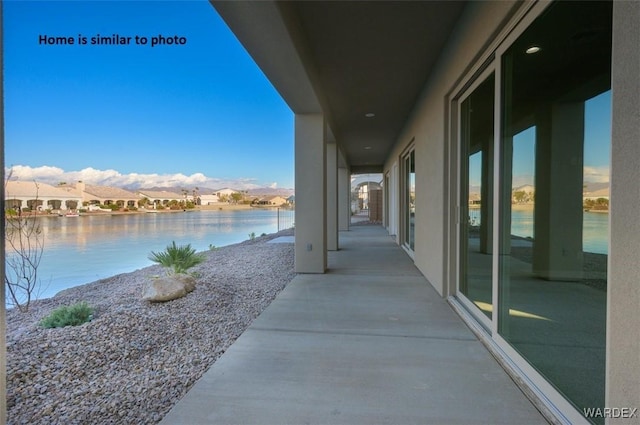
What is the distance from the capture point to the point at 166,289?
11.2ft

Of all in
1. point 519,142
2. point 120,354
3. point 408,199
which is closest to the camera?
point 519,142

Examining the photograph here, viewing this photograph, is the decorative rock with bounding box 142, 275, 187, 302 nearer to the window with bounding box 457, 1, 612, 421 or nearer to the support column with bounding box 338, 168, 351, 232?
the window with bounding box 457, 1, 612, 421

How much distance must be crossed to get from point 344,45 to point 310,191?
2343mm

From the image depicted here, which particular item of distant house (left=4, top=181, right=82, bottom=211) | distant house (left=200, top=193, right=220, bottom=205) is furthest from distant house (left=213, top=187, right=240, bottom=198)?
distant house (left=4, top=181, right=82, bottom=211)

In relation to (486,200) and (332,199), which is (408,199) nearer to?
(332,199)

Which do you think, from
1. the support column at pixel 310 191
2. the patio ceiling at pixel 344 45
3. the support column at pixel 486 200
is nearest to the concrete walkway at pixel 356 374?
the support column at pixel 486 200

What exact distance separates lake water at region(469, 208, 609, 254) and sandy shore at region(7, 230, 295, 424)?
2.41 m

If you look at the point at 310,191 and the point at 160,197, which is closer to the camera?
the point at 310,191

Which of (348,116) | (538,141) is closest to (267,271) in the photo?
(348,116)

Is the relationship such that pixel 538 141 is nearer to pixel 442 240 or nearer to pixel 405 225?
pixel 442 240

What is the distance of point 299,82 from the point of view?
3.73 m

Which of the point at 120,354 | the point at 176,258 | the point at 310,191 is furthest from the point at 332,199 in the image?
the point at 120,354

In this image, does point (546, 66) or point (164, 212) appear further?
point (164, 212)

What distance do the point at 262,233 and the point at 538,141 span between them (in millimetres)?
11550
